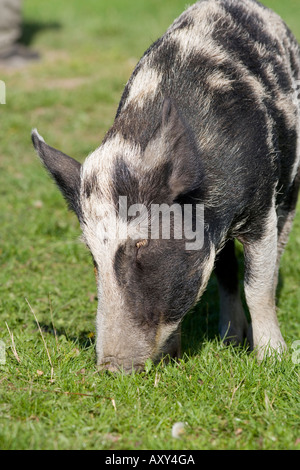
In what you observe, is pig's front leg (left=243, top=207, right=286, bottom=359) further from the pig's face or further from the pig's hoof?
the pig's face

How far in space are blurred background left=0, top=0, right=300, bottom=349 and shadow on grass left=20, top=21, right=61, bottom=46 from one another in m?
0.02

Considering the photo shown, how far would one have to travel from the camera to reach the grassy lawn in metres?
3.54

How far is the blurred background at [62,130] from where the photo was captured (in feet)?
19.0

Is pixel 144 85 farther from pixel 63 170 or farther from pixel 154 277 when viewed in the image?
pixel 154 277

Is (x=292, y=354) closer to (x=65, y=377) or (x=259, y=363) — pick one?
(x=259, y=363)

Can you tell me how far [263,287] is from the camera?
4676 millimetres

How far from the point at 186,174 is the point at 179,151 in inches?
5.5

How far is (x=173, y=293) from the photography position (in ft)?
13.0
